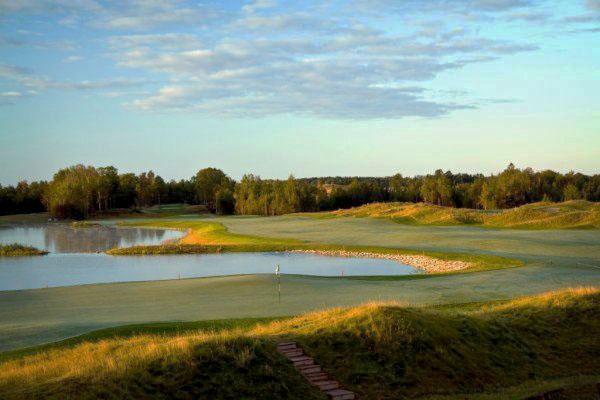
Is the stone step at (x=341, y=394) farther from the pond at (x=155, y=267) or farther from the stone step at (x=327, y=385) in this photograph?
the pond at (x=155, y=267)

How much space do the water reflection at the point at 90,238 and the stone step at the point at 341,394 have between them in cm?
5546

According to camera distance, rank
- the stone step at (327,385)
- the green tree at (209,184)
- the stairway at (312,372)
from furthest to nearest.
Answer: the green tree at (209,184) → the stone step at (327,385) → the stairway at (312,372)

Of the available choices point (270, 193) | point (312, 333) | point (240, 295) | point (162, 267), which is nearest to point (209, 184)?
point (270, 193)

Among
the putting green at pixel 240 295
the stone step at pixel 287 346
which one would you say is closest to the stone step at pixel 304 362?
the stone step at pixel 287 346

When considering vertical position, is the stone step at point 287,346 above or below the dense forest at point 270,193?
below

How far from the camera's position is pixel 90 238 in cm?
8094

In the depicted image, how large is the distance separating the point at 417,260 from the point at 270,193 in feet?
305

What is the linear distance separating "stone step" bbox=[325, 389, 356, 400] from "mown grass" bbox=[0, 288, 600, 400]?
36 cm

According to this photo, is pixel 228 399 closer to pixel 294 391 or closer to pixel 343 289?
pixel 294 391

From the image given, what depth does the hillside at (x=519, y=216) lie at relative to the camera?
65.2 metres

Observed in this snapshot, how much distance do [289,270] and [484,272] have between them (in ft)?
51.5

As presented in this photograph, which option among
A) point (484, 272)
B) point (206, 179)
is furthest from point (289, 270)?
point (206, 179)

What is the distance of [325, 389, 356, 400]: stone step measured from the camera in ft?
44.0

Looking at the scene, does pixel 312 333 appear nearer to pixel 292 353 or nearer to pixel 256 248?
pixel 292 353
